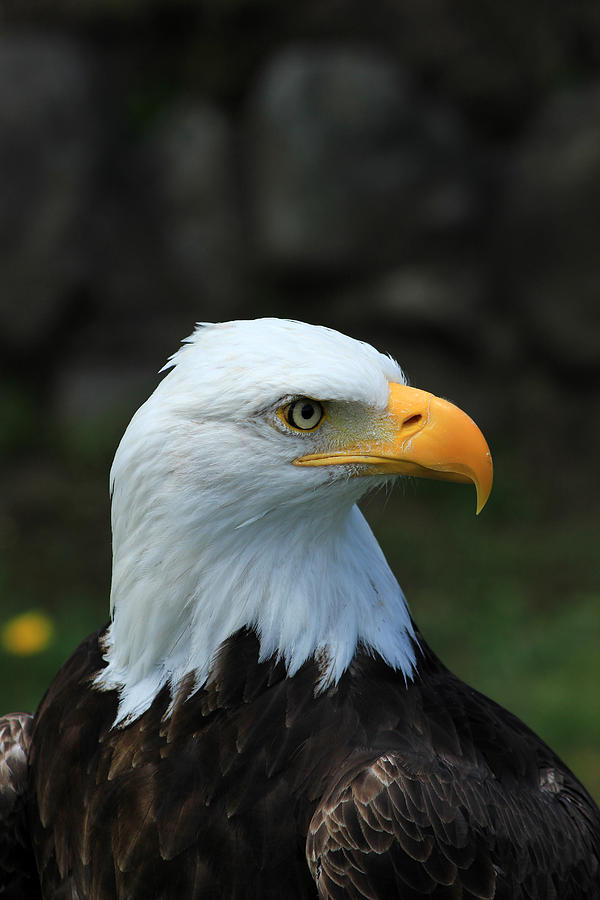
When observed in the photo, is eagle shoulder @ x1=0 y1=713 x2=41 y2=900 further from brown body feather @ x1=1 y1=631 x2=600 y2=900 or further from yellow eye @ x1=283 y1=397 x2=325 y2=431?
yellow eye @ x1=283 y1=397 x2=325 y2=431

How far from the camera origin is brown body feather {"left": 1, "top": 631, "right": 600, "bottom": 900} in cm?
222

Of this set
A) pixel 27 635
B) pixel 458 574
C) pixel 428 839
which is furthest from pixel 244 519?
pixel 458 574

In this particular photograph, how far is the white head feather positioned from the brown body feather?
66mm

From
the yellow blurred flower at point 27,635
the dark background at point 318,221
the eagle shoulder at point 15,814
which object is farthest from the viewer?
the dark background at point 318,221

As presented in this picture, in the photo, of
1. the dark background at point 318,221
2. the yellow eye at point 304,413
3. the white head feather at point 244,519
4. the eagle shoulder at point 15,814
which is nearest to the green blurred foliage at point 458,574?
the dark background at point 318,221

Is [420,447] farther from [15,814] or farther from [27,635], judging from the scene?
[27,635]

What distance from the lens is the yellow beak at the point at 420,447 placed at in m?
2.28

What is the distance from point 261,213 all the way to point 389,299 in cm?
84

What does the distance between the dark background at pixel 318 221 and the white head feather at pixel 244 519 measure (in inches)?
140

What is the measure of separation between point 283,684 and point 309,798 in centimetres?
23

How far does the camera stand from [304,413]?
2258mm

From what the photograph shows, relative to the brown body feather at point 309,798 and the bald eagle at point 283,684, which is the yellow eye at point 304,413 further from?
the brown body feather at point 309,798

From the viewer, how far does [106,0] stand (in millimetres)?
6234

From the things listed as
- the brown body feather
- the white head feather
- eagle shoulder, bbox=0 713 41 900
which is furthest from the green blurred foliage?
the white head feather
